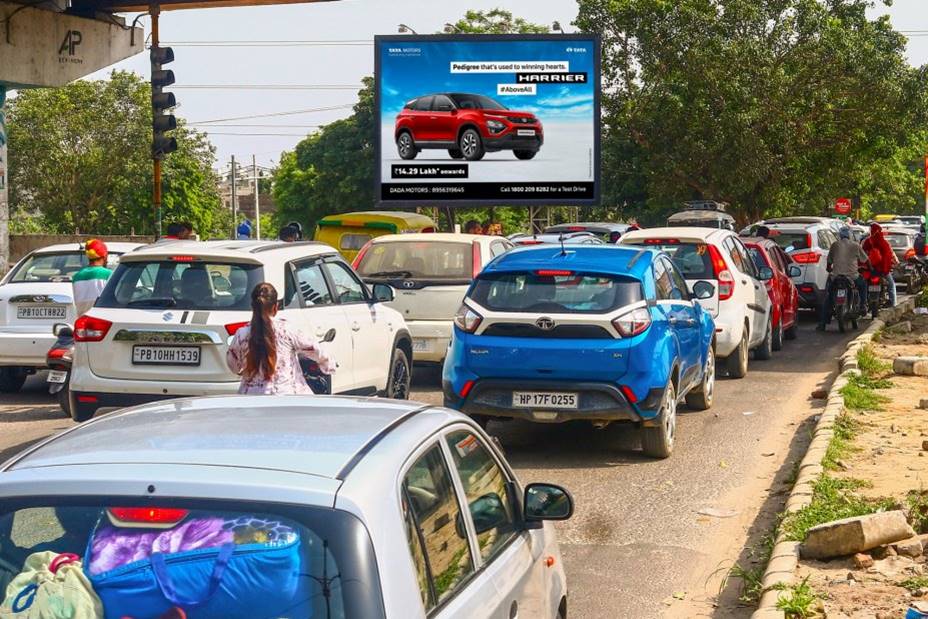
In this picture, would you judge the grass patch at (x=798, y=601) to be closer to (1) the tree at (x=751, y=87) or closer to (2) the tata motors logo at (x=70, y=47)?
(2) the tata motors logo at (x=70, y=47)

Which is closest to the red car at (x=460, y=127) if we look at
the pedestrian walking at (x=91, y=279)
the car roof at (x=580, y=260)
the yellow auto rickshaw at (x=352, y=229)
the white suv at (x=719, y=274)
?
the yellow auto rickshaw at (x=352, y=229)

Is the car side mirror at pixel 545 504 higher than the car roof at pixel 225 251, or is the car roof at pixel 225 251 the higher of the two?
the car roof at pixel 225 251

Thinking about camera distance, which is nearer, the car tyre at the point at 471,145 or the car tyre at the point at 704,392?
the car tyre at the point at 704,392

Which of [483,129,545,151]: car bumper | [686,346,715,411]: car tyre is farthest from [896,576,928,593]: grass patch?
[483,129,545,151]: car bumper

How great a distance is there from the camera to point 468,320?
1077 centimetres

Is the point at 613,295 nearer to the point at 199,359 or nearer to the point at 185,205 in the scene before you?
the point at 199,359

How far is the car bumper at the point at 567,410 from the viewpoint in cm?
1034

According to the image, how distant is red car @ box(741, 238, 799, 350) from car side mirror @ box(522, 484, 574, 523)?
43.0ft

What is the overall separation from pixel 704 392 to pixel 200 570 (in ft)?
34.9

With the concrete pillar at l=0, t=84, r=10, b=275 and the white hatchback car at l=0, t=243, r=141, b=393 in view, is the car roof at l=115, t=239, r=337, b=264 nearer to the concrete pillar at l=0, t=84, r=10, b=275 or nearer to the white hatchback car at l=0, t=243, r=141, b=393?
the white hatchback car at l=0, t=243, r=141, b=393

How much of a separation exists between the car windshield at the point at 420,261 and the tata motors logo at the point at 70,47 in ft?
51.7

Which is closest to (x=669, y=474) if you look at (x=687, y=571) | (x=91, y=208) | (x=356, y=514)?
(x=687, y=571)

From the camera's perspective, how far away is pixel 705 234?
15.8 m

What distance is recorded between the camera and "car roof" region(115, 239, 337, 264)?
10367mm
